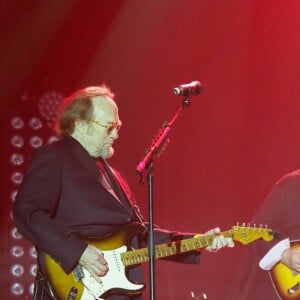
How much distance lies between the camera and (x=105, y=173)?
3600 millimetres

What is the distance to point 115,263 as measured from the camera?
10.6ft

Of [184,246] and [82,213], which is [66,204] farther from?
[184,246]

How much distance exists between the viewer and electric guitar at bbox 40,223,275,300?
3141 mm

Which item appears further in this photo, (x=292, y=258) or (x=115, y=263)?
(x=292, y=258)

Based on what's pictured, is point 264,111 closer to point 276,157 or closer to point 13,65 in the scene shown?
point 276,157

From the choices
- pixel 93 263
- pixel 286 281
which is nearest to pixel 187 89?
pixel 93 263

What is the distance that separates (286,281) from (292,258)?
0.51 feet

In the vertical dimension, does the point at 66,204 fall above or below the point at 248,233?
below

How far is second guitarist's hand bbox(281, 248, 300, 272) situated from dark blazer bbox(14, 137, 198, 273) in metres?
0.84

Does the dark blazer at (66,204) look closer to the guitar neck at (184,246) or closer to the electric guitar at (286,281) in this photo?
the guitar neck at (184,246)

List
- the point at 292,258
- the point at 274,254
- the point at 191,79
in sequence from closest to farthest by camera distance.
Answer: the point at 292,258, the point at 274,254, the point at 191,79

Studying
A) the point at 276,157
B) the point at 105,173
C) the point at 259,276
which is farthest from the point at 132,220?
the point at 276,157

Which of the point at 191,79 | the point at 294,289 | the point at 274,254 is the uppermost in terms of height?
the point at 191,79

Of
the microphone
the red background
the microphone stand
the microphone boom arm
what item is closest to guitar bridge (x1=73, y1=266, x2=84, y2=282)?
the microphone stand
